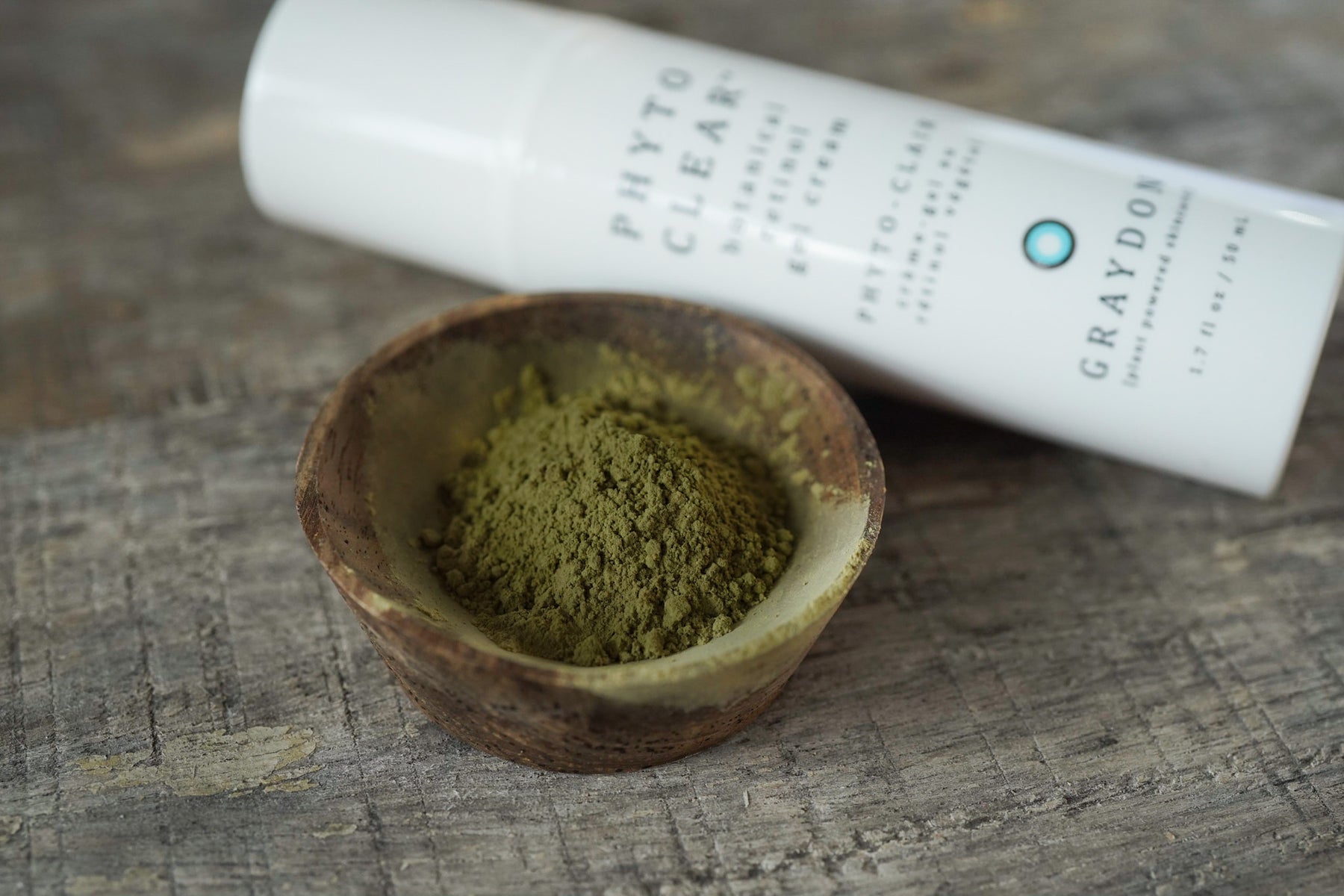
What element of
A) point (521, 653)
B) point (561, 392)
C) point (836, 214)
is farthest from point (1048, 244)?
point (521, 653)

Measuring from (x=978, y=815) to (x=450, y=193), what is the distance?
0.62m

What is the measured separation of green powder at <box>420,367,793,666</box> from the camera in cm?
64

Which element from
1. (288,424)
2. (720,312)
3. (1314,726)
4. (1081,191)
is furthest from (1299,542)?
(288,424)

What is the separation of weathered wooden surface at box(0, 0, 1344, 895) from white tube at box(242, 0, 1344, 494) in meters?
0.09

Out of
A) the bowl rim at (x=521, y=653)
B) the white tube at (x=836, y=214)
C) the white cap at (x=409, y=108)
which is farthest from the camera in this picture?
the white cap at (x=409, y=108)

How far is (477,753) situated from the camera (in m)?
0.68

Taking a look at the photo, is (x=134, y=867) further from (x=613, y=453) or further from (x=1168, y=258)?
(x=1168, y=258)

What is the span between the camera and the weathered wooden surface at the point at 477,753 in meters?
0.64

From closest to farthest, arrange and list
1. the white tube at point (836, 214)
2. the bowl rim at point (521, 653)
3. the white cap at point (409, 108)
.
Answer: the bowl rim at point (521, 653) < the white tube at point (836, 214) < the white cap at point (409, 108)

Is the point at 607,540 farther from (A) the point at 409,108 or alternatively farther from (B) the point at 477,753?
(A) the point at 409,108

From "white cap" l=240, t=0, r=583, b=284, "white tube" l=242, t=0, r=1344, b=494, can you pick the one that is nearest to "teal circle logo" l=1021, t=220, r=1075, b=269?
"white tube" l=242, t=0, r=1344, b=494

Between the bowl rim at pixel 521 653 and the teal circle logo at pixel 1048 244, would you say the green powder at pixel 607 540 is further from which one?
the teal circle logo at pixel 1048 244

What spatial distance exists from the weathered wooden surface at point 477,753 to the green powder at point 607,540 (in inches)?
3.9

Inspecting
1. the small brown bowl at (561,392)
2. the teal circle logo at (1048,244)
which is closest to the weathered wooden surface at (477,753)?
the small brown bowl at (561,392)
